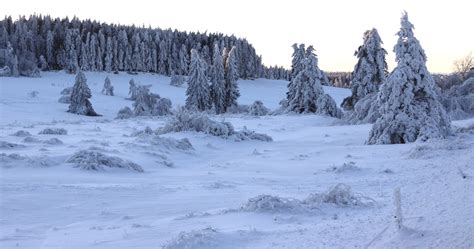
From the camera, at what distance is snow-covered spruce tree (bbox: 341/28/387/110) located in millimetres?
40719

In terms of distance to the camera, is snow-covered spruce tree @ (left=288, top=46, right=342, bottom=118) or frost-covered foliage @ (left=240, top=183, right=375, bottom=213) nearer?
frost-covered foliage @ (left=240, top=183, right=375, bottom=213)

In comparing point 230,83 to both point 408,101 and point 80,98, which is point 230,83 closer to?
point 80,98

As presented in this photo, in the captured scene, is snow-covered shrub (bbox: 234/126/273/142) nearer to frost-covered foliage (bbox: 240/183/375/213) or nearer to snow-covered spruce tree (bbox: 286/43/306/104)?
frost-covered foliage (bbox: 240/183/375/213)

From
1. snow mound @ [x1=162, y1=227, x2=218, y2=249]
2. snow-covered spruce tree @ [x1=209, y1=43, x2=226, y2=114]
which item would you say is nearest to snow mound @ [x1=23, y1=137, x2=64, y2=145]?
snow mound @ [x1=162, y1=227, x2=218, y2=249]

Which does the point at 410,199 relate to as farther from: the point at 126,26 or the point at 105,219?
the point at 126,26

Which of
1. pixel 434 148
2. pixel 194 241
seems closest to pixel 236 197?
pixel 194 241

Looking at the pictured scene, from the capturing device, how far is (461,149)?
14.8 meters

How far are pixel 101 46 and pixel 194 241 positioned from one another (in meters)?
101

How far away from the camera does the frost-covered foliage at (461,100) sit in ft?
93.9

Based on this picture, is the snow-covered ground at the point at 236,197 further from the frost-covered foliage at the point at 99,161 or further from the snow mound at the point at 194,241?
the frost-covered foliage at the point at 99,161

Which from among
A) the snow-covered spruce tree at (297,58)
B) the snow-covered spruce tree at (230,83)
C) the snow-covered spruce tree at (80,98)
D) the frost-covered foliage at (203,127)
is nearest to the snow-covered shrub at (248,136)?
the frost-covered foliage at (203,127)

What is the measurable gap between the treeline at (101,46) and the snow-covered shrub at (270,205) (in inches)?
3324

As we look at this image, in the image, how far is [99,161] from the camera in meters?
12.5

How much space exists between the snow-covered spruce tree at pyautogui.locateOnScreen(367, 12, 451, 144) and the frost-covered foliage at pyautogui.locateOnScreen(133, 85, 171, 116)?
27.7 meters
